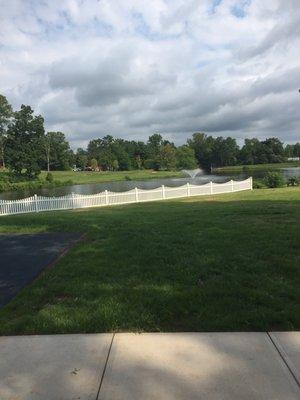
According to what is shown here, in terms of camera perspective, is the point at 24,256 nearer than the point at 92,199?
Yes

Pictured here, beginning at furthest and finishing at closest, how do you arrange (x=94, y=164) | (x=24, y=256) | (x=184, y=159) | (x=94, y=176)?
1. (x=184, y=159)
2. (x=94, y=164)
3. (x=94, y=176)
4. (x=24, y=256)

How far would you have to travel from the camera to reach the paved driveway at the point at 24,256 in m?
5.96

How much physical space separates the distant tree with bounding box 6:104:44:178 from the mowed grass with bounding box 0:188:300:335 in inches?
2587

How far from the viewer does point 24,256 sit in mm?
7742

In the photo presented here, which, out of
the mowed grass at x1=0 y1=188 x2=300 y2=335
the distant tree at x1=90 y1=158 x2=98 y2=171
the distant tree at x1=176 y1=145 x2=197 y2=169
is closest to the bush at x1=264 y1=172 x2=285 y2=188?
the mowed grass at x1=0 y1=188 x2=300 y2=335

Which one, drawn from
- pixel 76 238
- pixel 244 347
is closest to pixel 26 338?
pixel 244 347

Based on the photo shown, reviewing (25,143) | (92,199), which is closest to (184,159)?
(25,143)

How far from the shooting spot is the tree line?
73.8m

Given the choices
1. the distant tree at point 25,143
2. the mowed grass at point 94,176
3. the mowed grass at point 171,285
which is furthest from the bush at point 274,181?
the distant tree at point 25,143

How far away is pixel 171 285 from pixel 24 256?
11.3 ft

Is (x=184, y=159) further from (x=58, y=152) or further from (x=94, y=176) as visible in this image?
(x=94, y=176)

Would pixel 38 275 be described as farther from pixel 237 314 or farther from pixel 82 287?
pixel 237 314

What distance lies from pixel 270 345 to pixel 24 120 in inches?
2977

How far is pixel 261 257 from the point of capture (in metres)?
6.57
